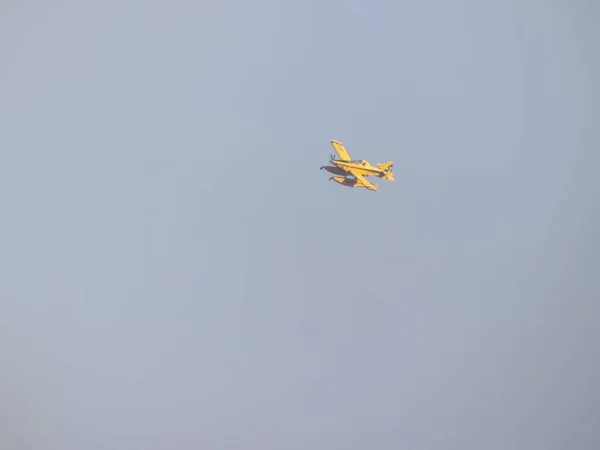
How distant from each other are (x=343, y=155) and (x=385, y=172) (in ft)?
15.6

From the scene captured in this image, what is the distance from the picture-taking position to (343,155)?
67.4m

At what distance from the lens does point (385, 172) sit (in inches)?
2788
